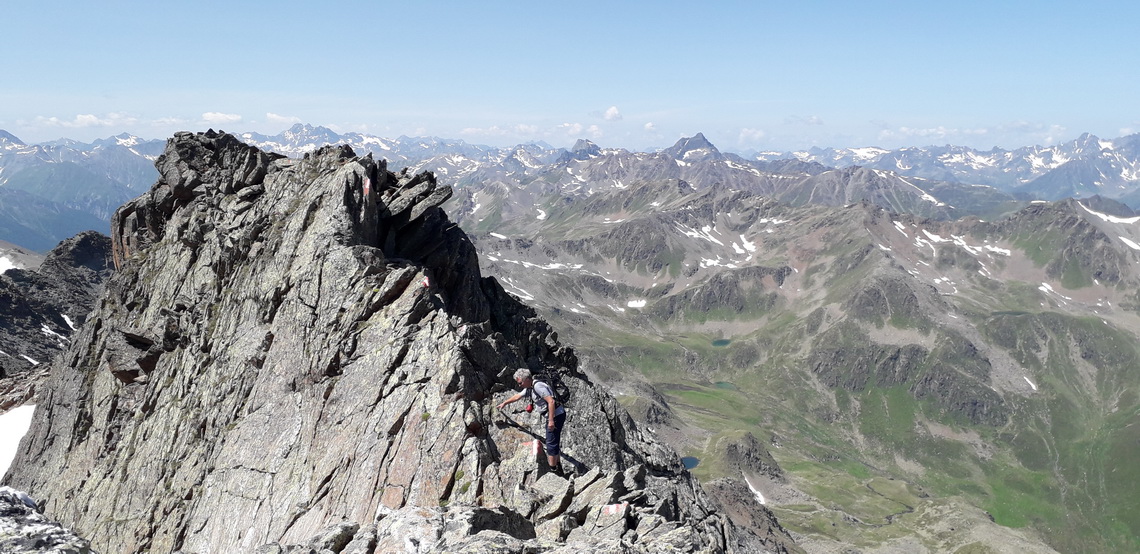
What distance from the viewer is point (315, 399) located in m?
31.2

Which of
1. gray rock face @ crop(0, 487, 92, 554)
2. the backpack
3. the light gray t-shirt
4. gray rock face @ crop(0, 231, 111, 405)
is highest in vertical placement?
the light gray t-shirt

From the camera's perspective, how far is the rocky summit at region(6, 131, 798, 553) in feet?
77.7

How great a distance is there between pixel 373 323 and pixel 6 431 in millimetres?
47480

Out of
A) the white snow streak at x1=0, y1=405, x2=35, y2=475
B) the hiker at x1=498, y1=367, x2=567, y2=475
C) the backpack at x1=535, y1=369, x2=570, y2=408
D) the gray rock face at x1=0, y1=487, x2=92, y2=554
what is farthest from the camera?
the white snow streak at x1=0, y1=405, x2=35, y2=475

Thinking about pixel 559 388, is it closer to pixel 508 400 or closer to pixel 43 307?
pixel 508 400

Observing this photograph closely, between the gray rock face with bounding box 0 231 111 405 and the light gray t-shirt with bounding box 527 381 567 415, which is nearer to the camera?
the light gray t-shirt with bounding box 527 381 567 415

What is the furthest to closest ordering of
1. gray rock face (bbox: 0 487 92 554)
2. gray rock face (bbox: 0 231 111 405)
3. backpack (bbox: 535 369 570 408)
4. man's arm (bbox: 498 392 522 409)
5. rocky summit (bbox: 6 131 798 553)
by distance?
gray rock face (bbox: 0 231 111 405) → backpack (bbox: 535 369 570 408) → man's arm (bbox: 498 392 522 409) → rocky summit (bbox: 6 131 798 553) → gray rock face (bbox: 0 487 92 554)

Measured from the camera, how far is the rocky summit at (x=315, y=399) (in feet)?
77.7

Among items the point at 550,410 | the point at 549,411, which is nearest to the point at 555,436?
the point at 549,411

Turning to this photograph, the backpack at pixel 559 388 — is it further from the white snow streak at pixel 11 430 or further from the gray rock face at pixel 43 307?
the gray rock face at pixel 43 307

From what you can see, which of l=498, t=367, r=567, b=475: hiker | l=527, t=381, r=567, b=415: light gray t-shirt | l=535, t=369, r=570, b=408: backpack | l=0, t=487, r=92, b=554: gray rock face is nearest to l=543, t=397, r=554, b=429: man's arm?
l=498, t=367, r=567, b=475: hiker

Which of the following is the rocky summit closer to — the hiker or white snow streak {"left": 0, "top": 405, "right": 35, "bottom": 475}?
the hiker

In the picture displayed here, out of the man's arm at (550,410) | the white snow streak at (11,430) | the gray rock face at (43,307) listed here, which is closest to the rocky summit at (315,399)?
the man's arm at (550,410)

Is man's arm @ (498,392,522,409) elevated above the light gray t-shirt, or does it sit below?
below
